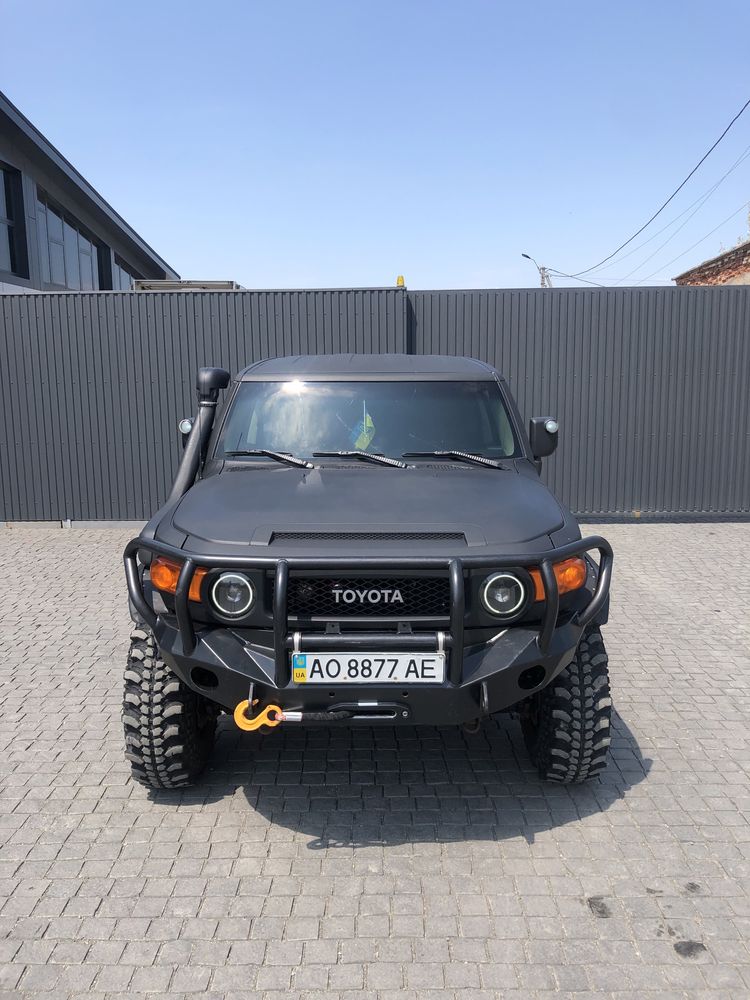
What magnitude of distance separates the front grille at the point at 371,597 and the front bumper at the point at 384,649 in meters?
0.08

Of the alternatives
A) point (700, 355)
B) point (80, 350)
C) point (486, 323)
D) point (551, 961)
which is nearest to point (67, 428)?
point (80, 350)

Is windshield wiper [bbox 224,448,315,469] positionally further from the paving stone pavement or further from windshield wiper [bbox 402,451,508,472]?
the paving stone pavement

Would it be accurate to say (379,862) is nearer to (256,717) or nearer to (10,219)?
(256,717)

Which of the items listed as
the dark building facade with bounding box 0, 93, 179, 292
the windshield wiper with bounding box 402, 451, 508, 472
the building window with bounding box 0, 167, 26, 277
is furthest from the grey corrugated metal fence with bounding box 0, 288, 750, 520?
the building window with bounding box 0, 167, 26, 277

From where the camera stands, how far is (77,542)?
941cm

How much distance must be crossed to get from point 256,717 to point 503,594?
42.9 inches

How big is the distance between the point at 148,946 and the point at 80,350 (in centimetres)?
859

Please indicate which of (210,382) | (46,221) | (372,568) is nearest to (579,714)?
(372,568)

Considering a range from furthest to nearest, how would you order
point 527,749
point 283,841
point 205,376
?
point 205,376, point 527,749, point 283,841

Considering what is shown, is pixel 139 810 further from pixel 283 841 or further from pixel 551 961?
pixel 551 961

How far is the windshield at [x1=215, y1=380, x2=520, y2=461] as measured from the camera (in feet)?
13.3

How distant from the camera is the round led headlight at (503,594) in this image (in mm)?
2887

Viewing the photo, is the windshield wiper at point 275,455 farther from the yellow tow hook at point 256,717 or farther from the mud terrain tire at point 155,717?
the yellow tow hook at point 256,717

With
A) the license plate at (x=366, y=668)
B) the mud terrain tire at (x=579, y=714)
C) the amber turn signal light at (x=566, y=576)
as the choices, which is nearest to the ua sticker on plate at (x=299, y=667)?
the license plate at (x=366, y=668)
